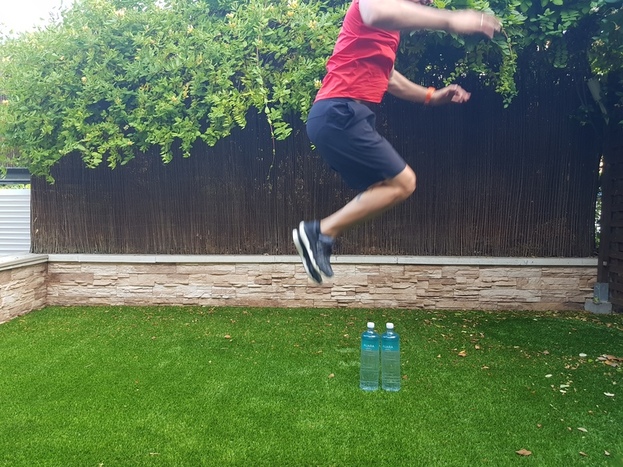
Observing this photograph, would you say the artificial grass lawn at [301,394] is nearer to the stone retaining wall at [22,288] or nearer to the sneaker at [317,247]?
the stone retaining wall at [22,288]

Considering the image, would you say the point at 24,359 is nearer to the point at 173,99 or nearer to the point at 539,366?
the point at 173,99

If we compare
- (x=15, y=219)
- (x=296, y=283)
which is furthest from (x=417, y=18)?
(x=15, y=219)

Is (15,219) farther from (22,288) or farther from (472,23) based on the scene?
(472,23)

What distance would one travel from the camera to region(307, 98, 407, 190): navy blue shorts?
1715mm

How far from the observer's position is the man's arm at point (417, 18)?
5.08 ft

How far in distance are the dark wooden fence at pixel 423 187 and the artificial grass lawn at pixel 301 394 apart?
95 centimetres

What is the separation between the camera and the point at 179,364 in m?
3.76

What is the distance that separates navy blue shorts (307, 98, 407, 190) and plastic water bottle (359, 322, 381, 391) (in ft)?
6.40

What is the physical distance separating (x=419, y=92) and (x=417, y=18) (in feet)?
2.05

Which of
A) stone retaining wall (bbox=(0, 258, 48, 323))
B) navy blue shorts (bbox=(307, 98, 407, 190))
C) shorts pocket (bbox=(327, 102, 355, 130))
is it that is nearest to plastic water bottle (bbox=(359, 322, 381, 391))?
navy blue shorts (bbox=(307, 98, 407, 190))

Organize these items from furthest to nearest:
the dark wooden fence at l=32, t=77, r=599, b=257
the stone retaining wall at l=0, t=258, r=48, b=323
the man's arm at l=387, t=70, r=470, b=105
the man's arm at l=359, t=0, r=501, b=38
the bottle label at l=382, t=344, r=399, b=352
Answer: the dark wooden fence at l=32, t=77, r=599, b=257 < the stone retaining wall at l=0, t=258, r=48, b=323 < the bottle label at l=382, t=344, r=399, b=352 < the man's arm at l=387, t=70, r=470, b=105 < the man's arm at l=359, t=0, r=501, b=38

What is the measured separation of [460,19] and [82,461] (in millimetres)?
2686

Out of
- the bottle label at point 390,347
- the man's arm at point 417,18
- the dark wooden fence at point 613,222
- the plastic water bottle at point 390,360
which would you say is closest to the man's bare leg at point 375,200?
the man's arm at point 417,18

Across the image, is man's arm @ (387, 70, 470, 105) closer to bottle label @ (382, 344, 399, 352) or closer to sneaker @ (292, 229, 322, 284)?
sneaker @ (292, 229, 322, 284)
